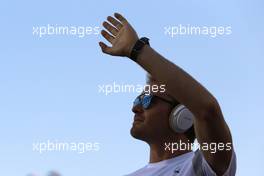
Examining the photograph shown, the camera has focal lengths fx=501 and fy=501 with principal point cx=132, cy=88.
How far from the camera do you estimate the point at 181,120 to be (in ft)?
14.1

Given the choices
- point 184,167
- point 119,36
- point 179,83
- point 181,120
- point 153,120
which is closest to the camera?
point 179,83

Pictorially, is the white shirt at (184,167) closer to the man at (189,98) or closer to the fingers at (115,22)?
the man at (189,98)

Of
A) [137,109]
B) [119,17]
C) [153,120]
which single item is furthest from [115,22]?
[137,109]

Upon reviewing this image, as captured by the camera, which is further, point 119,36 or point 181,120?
point 181,120

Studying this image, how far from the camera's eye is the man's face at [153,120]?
4.43 meters

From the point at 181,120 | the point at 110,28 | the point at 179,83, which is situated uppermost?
the point at 110,28

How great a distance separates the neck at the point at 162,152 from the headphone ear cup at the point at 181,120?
14 centimetres

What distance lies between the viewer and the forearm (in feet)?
9.70

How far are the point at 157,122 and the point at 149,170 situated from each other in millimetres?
474

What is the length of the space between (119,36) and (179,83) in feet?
1.57

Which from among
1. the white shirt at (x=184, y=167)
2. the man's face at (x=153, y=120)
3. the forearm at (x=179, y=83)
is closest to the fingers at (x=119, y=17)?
the forearm at (x=179, y=83)

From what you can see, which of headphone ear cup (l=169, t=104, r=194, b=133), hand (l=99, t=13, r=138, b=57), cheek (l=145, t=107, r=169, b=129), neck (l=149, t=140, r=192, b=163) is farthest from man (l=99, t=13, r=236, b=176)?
cheek (l=145, t=107, r=169, b=129)

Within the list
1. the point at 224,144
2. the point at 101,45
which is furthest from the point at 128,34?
the point at 224,144

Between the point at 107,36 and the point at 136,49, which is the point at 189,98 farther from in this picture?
the point at 107,36
